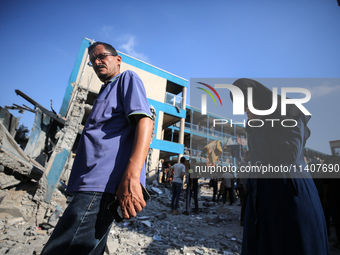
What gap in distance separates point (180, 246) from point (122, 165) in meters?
2.92

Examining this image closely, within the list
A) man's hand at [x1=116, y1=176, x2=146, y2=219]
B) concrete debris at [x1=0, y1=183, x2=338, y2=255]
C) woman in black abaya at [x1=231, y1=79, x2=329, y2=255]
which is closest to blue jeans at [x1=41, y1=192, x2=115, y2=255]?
man's hand at [x1=116, y1=176, x2=146, y2=219]

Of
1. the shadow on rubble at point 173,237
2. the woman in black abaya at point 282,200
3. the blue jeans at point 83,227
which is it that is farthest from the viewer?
the shadow on rubble at point 173,237

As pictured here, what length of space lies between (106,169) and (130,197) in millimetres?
220

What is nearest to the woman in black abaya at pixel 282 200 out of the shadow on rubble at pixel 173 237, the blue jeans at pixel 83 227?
the blue jeans at pixel 83 227

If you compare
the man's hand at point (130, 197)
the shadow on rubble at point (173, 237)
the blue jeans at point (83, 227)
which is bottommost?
the shadow on rubble at point (173, 237)

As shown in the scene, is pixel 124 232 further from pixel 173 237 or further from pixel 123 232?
pixel 173 237

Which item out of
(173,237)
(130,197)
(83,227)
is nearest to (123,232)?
(173,237)

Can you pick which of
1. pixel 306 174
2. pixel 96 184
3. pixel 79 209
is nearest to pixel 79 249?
pixel 79 209

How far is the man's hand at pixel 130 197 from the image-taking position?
828mm

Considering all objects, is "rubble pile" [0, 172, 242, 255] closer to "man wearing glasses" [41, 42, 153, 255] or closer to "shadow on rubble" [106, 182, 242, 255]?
"shadow on rubble" [106, 182, 242, 255]

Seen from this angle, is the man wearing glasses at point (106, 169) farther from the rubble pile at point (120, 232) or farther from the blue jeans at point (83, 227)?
the rubble pile at point (120, 232)

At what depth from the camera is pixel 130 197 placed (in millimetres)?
833

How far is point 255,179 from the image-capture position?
55.1 inches

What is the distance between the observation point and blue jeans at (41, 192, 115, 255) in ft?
2.61
